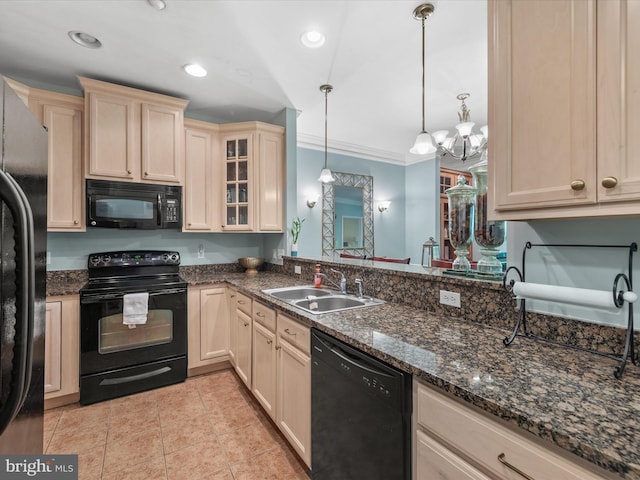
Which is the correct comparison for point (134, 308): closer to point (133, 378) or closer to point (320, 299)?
point (133, 378)

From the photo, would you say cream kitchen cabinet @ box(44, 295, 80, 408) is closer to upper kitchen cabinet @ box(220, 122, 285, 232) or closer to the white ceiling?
upper kitchen cabinet @ box(220, 122, 285, 232)

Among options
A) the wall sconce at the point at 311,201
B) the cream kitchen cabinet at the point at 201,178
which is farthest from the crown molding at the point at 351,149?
the cream kitchen cabinet at the point at 201,178

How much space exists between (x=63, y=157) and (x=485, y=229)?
320 cm

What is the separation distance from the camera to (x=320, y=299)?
2.17m

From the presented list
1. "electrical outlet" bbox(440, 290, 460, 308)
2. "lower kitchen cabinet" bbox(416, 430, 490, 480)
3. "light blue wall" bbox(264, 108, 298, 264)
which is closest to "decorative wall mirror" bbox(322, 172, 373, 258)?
"light blue wall" bbox(264, 108, 298, 264)

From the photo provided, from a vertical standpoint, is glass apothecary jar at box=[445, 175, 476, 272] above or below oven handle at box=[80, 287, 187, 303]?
above

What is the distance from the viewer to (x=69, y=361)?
7.61 ft

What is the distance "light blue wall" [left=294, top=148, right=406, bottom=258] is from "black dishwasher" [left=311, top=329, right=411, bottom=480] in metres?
3.14

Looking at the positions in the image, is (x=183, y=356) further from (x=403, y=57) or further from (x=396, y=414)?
(x=403, y=57)

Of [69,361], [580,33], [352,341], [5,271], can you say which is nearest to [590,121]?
[580,33]

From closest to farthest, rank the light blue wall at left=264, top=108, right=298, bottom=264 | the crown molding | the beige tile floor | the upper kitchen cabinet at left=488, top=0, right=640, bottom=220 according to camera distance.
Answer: the upper kitchen cabinet at left=488, top=0, right=640, bottom=220 → the beige tile floor → the light blue wall at left=264, top=108, right=298, bottom=264 → the crown molding

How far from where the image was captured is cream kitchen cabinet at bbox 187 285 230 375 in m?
2.78

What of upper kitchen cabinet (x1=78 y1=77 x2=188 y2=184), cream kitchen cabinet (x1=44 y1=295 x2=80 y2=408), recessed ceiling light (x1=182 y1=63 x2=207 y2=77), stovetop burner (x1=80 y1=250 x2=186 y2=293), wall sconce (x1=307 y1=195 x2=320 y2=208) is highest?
recessed ceiling light (x1=182 y1=63 x2=207 y2=77)

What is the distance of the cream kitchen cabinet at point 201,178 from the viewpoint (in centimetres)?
304
